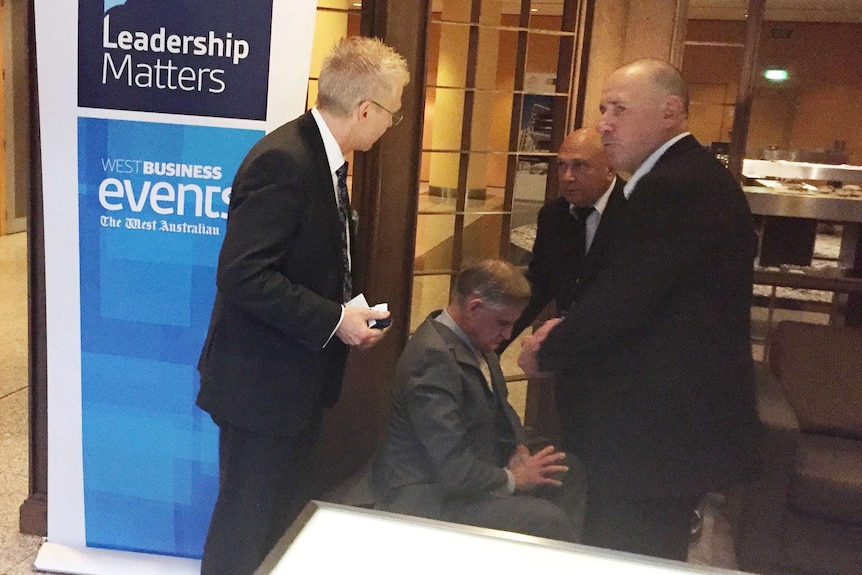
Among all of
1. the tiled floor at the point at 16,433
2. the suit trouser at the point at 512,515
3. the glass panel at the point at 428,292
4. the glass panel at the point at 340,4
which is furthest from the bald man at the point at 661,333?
the glass panel at the point at 428,292

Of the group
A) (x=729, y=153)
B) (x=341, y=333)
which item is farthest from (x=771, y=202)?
Result: (x=341, y=333)

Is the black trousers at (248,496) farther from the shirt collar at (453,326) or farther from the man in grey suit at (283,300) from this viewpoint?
the shirt collar at (453,326)

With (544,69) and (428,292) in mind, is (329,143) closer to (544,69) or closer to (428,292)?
(428,292)

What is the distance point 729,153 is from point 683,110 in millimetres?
1812

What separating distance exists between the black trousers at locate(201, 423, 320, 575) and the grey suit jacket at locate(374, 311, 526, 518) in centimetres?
26

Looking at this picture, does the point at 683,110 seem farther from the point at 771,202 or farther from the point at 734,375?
the point at 771,202

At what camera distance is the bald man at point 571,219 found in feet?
8.48

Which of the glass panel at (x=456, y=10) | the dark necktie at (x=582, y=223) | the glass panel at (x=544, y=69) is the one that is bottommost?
the dark necktie at (x=582, y=223)

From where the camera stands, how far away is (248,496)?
1.95 metres

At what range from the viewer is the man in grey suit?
69.6 inches

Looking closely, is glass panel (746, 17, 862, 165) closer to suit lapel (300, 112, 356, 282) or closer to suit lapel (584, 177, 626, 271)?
suit lapel (584, 177, 626, 271)

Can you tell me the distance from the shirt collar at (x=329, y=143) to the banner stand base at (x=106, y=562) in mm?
1333

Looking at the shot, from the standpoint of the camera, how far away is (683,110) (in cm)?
193

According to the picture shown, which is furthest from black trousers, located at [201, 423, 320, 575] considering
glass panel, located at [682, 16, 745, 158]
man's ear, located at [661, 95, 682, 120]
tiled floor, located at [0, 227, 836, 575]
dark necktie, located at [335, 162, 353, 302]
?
glass panel, located at [682, 16, 745, 158]
